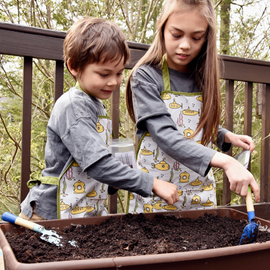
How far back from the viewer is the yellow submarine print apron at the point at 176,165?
1.37m

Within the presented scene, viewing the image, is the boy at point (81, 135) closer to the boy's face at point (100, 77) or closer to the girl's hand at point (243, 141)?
the boy's face at point (100, 77)

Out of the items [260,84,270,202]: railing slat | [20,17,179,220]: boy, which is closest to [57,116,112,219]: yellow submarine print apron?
[20,17,179,220]: boy

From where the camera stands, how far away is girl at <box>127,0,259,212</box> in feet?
4.10

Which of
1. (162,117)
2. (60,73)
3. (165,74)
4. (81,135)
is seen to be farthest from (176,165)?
(60,73)

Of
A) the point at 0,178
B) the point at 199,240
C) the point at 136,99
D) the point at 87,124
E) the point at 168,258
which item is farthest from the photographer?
the point at 0,178

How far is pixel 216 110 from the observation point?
1.40 metres

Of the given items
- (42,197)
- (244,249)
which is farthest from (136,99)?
(244,249)

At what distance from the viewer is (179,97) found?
1.39 metres

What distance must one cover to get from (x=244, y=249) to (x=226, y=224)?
13.5 inches

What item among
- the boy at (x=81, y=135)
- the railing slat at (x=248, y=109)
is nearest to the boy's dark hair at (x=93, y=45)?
the boy at (x=81, y=135)

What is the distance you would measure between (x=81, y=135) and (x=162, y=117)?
0.38m

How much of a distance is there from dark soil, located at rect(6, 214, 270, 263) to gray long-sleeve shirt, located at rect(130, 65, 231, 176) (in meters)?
0.21

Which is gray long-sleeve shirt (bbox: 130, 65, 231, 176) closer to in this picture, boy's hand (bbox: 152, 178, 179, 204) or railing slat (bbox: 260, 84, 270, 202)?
boy's hand (bbox: 152, 178, 179, 204)

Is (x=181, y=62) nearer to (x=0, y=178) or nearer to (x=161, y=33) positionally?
(x=161, y=33)
